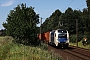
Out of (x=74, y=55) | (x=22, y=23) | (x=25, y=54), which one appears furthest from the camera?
(x=22, y=23)

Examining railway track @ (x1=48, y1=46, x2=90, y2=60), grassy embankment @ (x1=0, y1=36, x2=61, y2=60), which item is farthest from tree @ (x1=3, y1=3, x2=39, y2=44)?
grassy embankment @ (x1=0, y1=36, x2=61, y2=60)

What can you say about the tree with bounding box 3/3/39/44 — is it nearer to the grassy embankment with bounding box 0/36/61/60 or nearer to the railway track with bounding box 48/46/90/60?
the railway track with bounding box 48/46/90/60

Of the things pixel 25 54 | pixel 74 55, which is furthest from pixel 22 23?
pixel 25 54

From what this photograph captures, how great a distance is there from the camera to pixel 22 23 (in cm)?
3494

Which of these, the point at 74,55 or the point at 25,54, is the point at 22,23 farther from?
the point at 25,54

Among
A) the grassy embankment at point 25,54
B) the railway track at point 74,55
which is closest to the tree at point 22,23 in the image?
the railway track at point 74,55

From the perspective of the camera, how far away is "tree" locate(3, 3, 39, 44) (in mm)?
34688

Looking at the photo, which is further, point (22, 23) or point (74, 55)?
point (22, 23)

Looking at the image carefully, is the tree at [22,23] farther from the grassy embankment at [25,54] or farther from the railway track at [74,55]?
the grassy embankment at [25,54]

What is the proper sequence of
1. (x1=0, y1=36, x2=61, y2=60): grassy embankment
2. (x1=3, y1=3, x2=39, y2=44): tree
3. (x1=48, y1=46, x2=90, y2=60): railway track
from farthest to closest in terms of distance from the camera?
(x1=3, y1=3, x2=39, y2=44): tree
(x1=48, y1=46, x2=90, y2=60): railway track
(x1=0, y1=36, x2=61, y2=60): grassy embankment

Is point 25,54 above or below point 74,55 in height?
above

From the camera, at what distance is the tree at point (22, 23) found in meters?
34.7

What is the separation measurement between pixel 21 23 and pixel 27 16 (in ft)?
5.62

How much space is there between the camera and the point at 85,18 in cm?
5300
